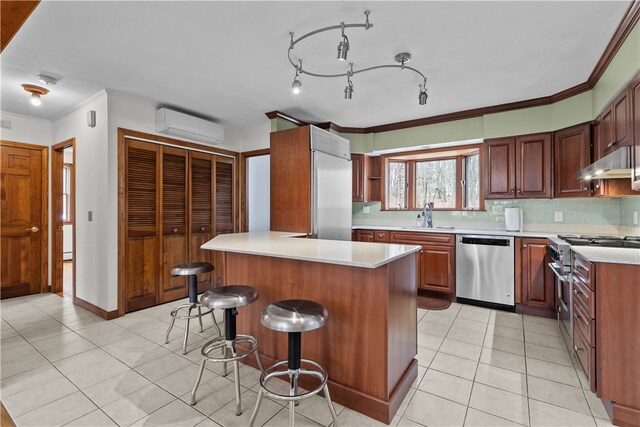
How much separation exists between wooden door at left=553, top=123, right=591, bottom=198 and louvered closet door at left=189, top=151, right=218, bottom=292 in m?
4.39

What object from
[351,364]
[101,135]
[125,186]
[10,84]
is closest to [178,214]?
[125,186]

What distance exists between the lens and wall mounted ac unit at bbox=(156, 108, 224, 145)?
368 centimetres

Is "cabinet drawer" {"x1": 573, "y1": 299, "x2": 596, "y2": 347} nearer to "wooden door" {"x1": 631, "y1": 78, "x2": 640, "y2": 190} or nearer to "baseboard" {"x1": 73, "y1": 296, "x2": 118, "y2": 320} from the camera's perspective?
"wooden door" {"x1": 631, "y1": 78, "x2": 640, "y2": 190}

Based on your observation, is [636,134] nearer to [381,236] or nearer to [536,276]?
[536,276]

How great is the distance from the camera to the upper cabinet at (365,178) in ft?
16.3

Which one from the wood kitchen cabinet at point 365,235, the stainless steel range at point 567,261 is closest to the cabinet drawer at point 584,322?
the stainless steel range at point 567,261

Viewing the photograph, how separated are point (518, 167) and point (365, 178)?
210 centimetres

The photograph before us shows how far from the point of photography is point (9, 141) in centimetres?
404

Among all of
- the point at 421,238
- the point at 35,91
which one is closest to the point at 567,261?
the point at 421,238

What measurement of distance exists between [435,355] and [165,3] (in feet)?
10.6

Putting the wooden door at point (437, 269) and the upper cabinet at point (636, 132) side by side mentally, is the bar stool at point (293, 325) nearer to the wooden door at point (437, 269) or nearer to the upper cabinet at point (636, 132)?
the upper cabinet at point (636, 132)

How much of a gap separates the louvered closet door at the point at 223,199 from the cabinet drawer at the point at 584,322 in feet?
13.2

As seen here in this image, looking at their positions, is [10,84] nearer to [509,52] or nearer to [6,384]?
[6,384]

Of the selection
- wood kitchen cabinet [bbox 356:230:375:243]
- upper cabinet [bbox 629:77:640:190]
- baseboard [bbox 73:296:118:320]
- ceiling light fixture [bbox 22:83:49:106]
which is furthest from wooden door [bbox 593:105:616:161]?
ceiling light fixture [bbox 22:83:49:106]
